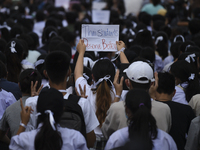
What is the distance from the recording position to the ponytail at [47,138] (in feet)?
8.38

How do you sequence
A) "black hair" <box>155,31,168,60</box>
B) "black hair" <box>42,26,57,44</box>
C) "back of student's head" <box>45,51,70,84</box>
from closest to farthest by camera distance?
1. "back of student's head" <box>45,51,70,84</box>
2. "black hair" <box>155,31,168,60</box>
3. "black hair" <box>42,26,57,44</box>

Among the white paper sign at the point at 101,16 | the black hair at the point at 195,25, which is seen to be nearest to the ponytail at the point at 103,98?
the black hair at the point at 195,25

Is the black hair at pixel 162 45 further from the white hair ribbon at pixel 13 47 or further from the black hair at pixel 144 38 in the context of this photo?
the white hair ribbon at pixel 13 47

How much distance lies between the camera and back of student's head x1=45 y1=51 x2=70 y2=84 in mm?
3254

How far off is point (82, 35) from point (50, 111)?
2.22m

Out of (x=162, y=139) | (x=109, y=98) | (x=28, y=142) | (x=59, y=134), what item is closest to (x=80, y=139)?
(x=59, y=134)

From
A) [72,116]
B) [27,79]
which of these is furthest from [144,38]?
[72,116]

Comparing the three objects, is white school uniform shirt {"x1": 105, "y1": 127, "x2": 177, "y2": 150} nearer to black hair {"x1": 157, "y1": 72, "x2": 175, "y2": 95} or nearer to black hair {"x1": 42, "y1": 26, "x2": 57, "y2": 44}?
black hair {"x1": 157, "y1": 72, "x2": 175, "y2": 95}

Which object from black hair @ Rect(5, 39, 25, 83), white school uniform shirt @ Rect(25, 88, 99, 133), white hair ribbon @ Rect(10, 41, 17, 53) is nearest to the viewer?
white school uniform shirt @ Rect(25, 88, 99, 133)

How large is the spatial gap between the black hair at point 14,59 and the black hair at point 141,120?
2697 millimetres

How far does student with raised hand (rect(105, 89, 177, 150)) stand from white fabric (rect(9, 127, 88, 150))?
0.85ft

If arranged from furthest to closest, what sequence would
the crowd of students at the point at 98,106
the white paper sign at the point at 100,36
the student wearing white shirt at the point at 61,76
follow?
the white paper sign at the point at 100,36 < the student wearing white shirt at the point at 61,76 < the crowd of students at the point at 98,106

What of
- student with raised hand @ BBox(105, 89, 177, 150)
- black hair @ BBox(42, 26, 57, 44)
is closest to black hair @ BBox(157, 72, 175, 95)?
student with raised hand @ BBox(105, 89, 177, 150)

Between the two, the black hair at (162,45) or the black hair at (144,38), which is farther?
the black hair at (162,45)
